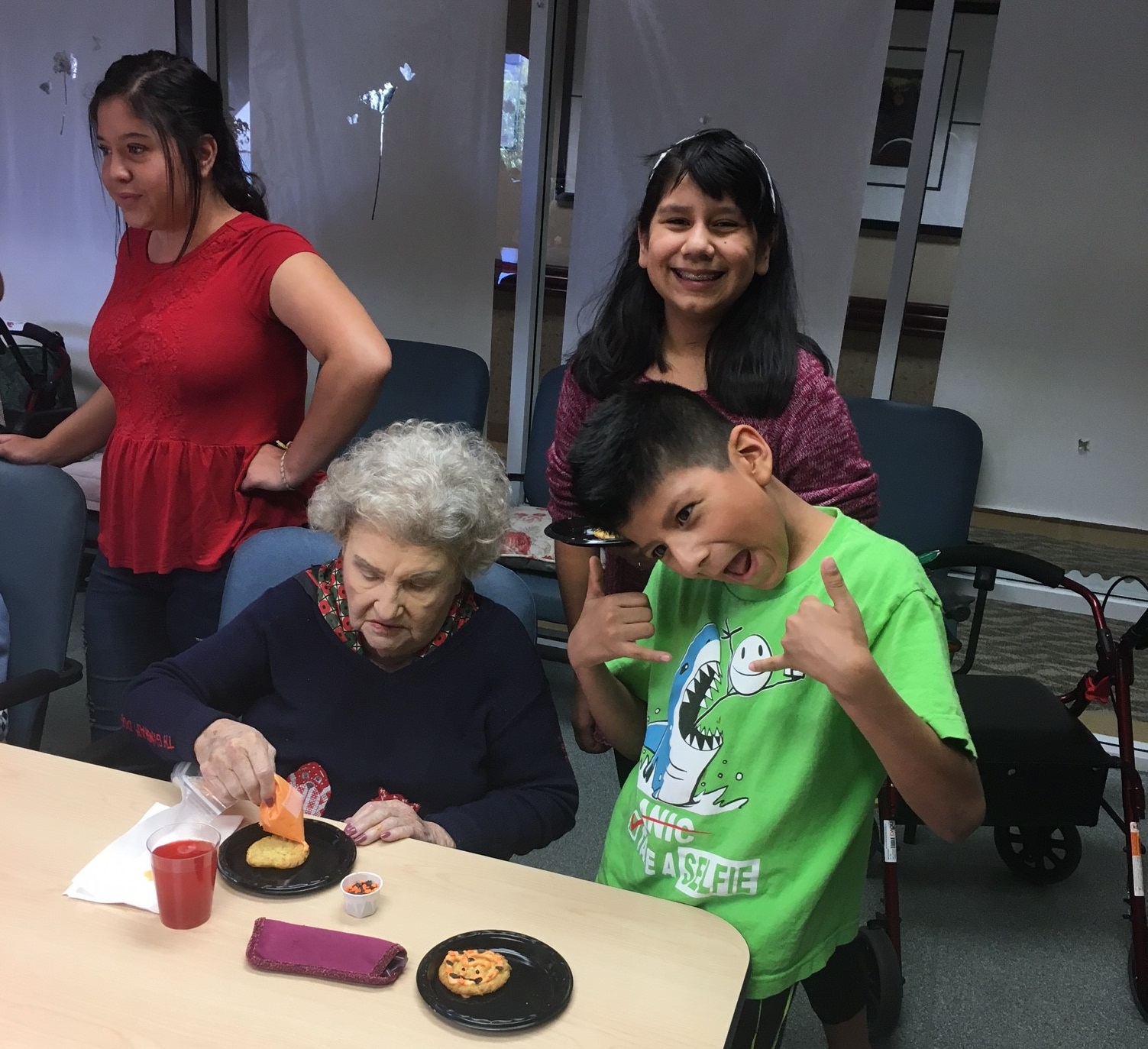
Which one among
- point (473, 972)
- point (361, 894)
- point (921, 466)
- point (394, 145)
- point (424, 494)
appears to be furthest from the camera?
point (394, 145)

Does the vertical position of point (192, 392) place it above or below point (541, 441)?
above

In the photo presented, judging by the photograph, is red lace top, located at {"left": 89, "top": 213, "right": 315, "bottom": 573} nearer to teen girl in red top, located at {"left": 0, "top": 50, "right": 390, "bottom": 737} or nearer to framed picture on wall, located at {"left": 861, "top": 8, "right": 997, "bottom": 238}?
teen girl in red top, located at {"left": 0, "top": 50, "right": 390, "bottom": 737}

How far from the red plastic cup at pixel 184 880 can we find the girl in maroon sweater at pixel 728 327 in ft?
1.88

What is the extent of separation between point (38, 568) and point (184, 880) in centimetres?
96

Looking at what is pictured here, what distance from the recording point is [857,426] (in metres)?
3.03

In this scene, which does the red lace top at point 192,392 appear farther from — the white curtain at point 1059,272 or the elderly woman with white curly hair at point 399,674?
the white curtain at point 1059,272

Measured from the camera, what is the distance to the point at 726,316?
145 cm

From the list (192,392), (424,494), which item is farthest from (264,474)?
(424,494)

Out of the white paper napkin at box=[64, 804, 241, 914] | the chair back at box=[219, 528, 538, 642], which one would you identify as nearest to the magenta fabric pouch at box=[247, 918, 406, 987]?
the white paper napkin at box=[64, 804, 241, 914]

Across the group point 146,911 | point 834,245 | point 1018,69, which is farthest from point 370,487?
point 1018,69

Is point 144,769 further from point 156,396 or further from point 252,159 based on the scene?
point 252,159

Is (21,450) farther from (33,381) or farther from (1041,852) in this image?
(1041,852)

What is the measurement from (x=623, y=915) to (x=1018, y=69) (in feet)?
10.1

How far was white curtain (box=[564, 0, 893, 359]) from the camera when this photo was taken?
3.19m
